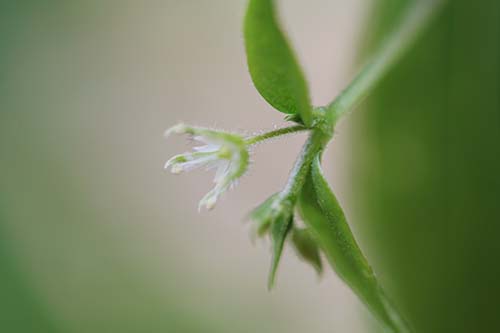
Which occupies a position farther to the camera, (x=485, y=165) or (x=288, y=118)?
(x=485, y=165)

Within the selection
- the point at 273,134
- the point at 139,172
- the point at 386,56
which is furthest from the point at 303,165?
the point at 139,172

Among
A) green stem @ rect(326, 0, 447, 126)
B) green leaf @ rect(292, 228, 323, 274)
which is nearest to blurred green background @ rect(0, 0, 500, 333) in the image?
green stem @ rect(326, 0, 447, 126)

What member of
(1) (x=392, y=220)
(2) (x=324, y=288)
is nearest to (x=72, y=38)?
(2) (x=324, y=288)

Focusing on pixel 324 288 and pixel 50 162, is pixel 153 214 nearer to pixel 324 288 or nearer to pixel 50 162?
pixel 50 162

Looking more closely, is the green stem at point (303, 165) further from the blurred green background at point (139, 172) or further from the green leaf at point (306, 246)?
the blurred green background at point (139, 172)

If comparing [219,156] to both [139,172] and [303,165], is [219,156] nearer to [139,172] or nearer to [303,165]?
[303,165]

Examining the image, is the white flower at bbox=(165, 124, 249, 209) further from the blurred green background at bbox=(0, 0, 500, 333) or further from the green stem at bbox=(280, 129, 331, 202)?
the blurred green background at bbox=(0, 0, 500, 333)

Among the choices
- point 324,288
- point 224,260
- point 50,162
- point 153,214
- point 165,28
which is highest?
point 165,28
